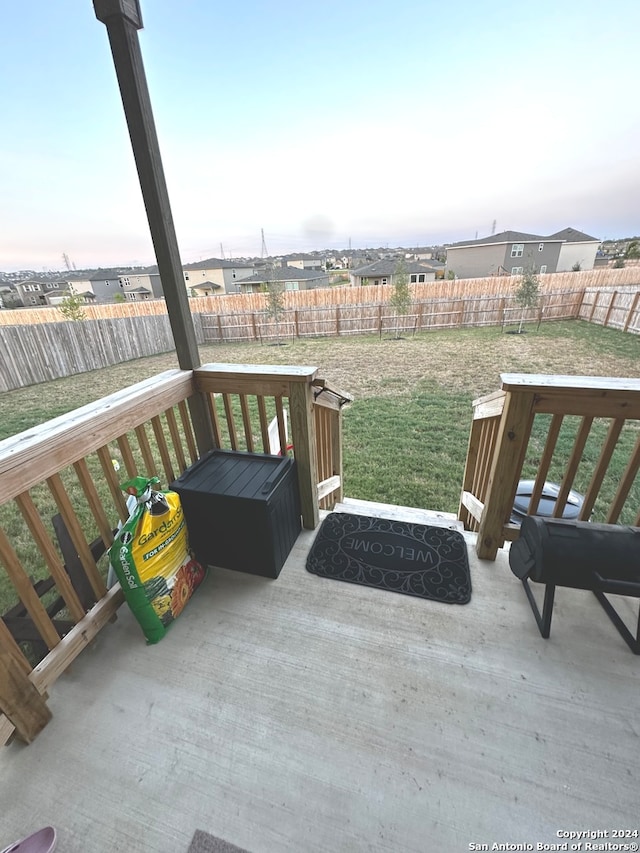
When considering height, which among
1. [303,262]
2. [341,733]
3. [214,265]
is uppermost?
[303,262]

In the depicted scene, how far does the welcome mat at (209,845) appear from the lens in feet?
2.99

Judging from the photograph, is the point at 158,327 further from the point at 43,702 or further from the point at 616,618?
the point at 616,618

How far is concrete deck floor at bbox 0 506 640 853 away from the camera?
954 millimetres

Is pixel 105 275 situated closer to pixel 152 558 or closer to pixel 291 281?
pixel 291 281

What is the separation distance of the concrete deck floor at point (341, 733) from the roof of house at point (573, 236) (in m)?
34.1

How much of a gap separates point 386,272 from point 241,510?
1101 inches

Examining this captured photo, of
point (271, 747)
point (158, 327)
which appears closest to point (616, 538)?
point (271, 747)

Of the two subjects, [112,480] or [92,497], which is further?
[112,480]

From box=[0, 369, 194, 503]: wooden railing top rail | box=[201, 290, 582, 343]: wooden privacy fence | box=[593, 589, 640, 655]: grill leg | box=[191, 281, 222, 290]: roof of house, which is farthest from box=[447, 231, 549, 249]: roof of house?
box=[0, 369, 194, 503]: wooden railing top rail

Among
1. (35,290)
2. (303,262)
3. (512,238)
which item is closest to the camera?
(512,238)

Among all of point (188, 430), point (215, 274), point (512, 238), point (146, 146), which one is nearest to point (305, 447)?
point (188, 430)

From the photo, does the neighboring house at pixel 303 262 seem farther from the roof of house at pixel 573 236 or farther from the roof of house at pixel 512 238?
the roof of house at pixel 573 236

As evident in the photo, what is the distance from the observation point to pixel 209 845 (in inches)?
36.3

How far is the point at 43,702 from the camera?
3.90ft
